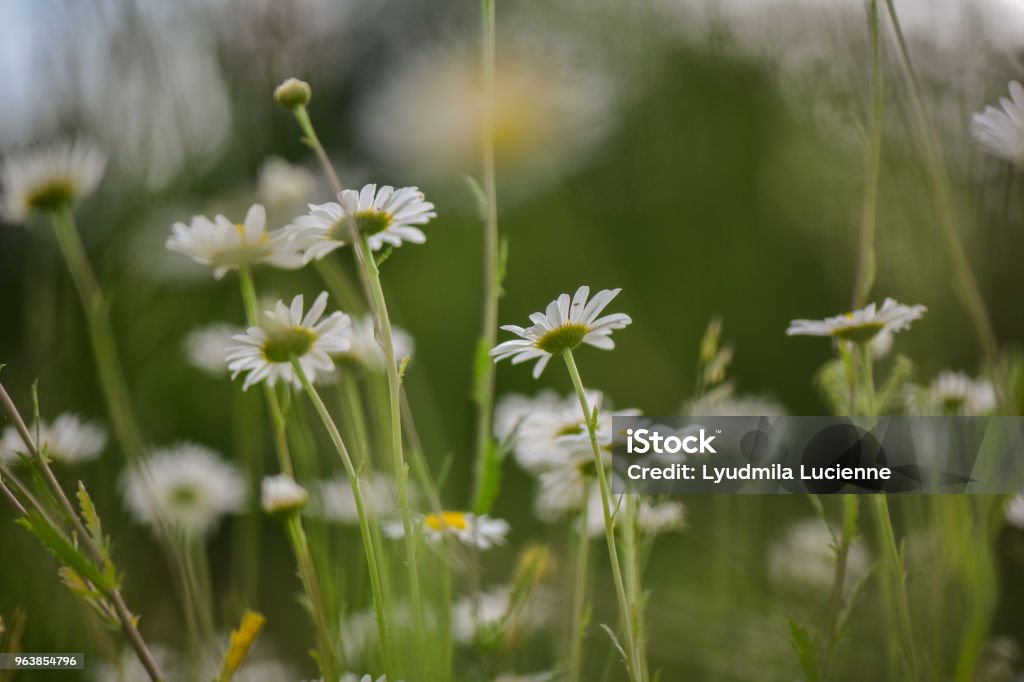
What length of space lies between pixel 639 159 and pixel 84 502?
2.02ft

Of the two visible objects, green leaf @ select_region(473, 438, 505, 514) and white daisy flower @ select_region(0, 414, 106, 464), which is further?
white daisy flower @ select_region(0, 414, 106, 464)

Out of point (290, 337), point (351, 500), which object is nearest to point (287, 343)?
point (290, 337)

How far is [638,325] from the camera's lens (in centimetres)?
82

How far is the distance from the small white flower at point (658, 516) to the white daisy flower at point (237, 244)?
33 centimetres

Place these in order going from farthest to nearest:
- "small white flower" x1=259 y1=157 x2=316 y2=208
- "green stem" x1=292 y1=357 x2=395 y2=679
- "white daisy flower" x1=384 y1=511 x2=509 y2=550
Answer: "small white flower" x1=259 y1=157 x2=316 y2=208 → "white daisy flower" x1=384 y1=511 x2=509 y2=550 → "green stem" x1=292 y1=357 x2=395 y2=679

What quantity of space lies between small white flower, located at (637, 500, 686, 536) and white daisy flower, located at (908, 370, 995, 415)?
213 mm

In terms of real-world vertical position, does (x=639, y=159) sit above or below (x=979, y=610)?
above

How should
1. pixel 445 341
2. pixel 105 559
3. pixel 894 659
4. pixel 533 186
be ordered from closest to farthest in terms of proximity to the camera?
pixel 105 559 < pixel 894 659 < pixel 533 186 < pixel 445 341

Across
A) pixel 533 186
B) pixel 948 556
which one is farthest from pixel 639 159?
pixel 948 556

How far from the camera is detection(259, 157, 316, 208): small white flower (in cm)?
62

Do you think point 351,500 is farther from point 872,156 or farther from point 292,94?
point 872,156

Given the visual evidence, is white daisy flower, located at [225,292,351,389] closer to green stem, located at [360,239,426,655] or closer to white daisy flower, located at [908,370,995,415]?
green stem, located at [360,239,426,655]

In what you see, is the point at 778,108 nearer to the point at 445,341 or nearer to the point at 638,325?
the point at 638,325

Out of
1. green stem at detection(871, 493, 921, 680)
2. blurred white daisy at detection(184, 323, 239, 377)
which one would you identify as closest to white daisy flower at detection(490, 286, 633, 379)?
green stem at detection(871, 493, 921, 680)
